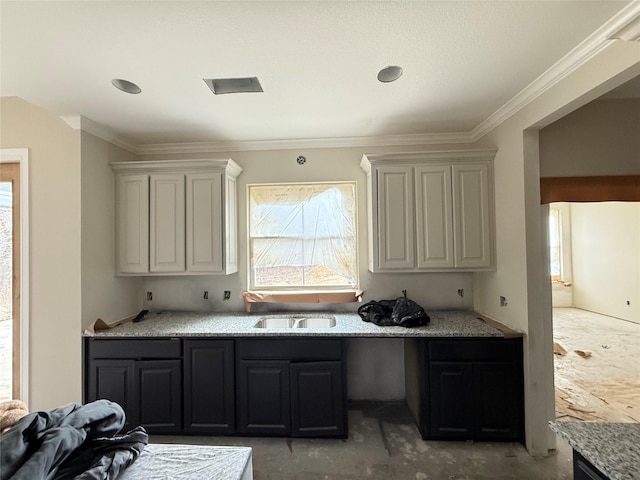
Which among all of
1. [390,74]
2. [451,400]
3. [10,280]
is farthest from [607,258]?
[10,280]

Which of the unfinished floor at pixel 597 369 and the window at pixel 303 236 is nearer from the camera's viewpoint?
the unfinished floor at pixel 597 369

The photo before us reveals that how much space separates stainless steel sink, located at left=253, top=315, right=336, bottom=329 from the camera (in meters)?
2.95

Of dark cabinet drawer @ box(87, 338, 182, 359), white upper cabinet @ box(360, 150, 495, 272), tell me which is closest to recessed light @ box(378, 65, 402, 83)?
white upper cabinet @ box(360, 150, 495, 272)

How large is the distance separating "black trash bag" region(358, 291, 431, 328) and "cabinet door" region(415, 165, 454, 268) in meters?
0.40

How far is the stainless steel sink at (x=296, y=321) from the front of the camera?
2.95 metres

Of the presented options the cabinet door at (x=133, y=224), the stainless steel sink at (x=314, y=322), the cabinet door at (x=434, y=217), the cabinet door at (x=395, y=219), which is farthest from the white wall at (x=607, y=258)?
the cabinet door at (x=133, y=224)

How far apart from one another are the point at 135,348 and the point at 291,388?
1.36m

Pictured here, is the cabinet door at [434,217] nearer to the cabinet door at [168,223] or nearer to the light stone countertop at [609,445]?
the light stone countertop at [609,445]

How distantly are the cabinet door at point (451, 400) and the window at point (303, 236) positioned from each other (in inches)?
46.6

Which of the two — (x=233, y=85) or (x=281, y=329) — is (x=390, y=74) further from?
(x=281, y=329)

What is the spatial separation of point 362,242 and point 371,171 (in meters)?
0.77

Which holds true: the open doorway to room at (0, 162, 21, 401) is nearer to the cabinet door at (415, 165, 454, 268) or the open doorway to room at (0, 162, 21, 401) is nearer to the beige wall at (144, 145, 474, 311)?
the beige wall at (144, 145, 474, 311)

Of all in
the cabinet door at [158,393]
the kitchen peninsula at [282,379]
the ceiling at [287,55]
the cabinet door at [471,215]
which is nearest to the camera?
the ceiling at [287,55]

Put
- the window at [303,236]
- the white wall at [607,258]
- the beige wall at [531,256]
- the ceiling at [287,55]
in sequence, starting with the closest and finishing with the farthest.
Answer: the ceiling at [287,55] → the beige wall at [531,256] → the window at [303,236] → the white wall at [607,258]
